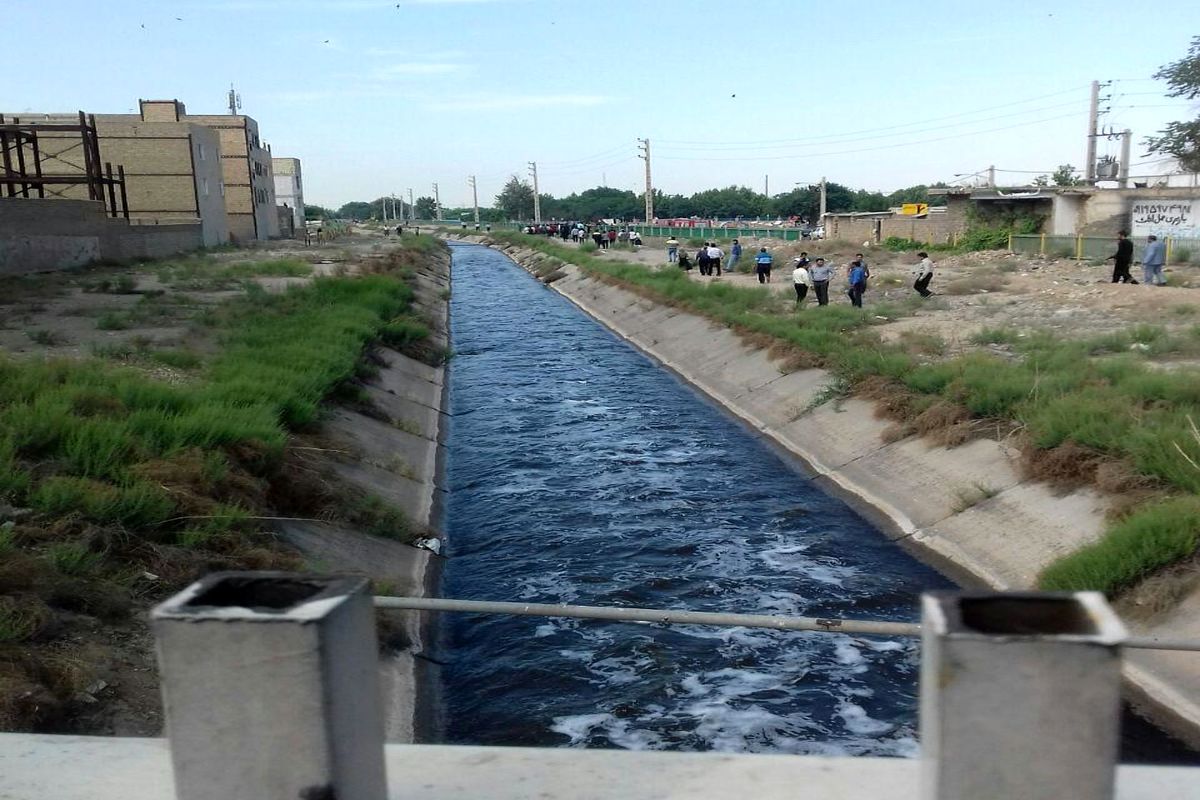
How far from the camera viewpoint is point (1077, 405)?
38.5ft

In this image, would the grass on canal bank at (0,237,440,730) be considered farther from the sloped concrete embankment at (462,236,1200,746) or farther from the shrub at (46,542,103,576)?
the sloped concrete embankment at (462,236,1200,746)

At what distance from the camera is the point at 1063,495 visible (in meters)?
10.7

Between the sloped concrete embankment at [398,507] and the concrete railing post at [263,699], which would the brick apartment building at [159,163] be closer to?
the sloped concrete embankment at [398,507]

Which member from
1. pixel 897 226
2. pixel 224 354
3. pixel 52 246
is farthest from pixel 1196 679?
pixel 897 226

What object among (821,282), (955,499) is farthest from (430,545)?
(821,282)

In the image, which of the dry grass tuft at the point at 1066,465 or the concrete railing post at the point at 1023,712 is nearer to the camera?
the concrete railing post at the point at 1023,712

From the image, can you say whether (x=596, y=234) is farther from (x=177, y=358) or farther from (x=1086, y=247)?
(x=177, y=358)

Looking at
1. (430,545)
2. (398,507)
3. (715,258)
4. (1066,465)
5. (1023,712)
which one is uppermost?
(1023,712)

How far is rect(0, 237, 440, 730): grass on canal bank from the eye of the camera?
6.00 meters

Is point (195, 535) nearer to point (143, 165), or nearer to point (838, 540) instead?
point (838, 540)

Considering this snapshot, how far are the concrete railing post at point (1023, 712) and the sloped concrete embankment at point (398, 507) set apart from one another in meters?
5.25

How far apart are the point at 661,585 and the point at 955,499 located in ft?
12.9

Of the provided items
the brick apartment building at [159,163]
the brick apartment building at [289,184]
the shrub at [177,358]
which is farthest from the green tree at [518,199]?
the shrub at [177,358]

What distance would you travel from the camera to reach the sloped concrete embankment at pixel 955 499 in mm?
7949
